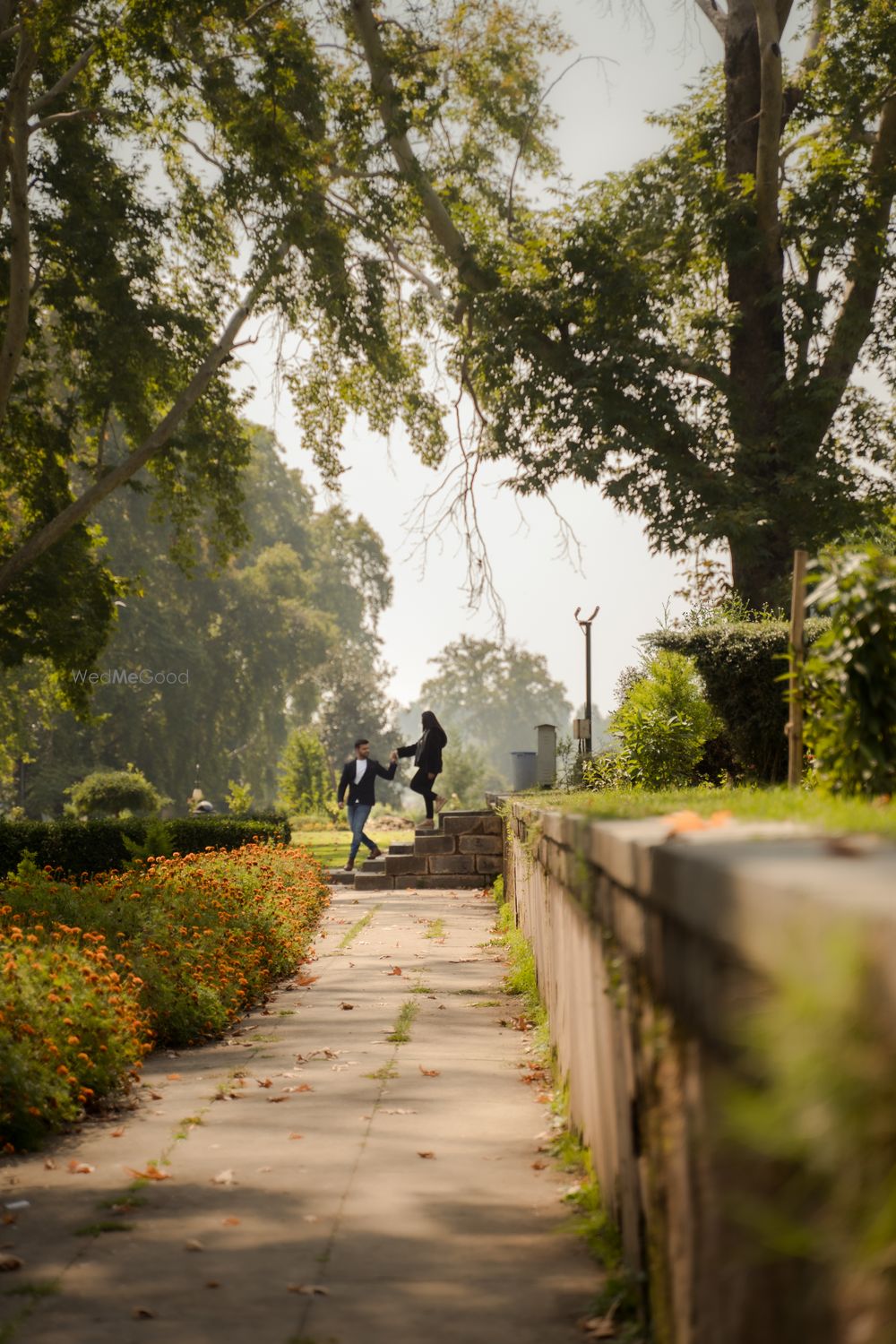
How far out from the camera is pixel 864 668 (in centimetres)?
411

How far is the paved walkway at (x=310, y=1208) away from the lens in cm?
316

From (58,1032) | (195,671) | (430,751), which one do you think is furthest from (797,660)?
(195,671)

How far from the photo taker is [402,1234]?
377 centimetres

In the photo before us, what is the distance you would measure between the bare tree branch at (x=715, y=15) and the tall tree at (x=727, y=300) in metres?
0.04

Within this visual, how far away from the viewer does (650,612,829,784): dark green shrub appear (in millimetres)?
10906

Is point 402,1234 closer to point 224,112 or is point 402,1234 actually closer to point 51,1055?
point 51,1055

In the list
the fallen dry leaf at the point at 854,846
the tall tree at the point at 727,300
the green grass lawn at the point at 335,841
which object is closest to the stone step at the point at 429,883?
the green grass lawn at the point at 335,841

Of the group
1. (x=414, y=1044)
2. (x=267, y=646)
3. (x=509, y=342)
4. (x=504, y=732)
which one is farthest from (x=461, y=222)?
(x=504, y=732)

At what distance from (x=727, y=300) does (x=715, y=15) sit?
4.57 meters

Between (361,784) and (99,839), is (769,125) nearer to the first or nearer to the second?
(361,784)

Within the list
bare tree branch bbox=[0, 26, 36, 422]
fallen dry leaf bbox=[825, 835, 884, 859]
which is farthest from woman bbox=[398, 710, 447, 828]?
fallen dry leaf bbox=[825, 835, 884, 859]

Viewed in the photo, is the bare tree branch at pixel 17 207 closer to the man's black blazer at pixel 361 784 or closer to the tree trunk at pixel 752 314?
the man's black blazer at pixel 361 784

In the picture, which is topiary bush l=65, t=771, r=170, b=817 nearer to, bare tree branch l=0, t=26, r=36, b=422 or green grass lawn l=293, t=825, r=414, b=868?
green grass lawn l=293, t=825, r=414, b=868

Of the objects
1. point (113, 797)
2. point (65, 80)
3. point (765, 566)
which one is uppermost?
point (65, 80)
